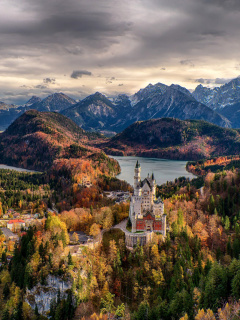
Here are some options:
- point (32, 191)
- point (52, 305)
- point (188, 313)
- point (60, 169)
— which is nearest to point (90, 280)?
point (52, 305)

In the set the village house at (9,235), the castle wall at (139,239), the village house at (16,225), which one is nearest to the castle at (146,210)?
the castle wall at (139,239)

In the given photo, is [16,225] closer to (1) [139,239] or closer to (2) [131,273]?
(1) [139,239]

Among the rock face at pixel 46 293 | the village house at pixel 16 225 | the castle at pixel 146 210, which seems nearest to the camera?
the rock face at pixel 46 293

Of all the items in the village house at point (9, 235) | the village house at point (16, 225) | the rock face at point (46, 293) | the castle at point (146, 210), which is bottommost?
the rock face at point (46, 293)

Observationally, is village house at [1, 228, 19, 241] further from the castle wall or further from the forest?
the castle wall

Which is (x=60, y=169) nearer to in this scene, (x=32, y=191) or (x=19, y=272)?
(x=32, y=191)

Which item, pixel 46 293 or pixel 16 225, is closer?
pixel 46 293

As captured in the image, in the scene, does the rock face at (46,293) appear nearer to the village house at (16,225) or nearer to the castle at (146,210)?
the castle at (146,210)

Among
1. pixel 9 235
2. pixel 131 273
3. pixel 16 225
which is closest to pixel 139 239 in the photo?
pixel 131 273
